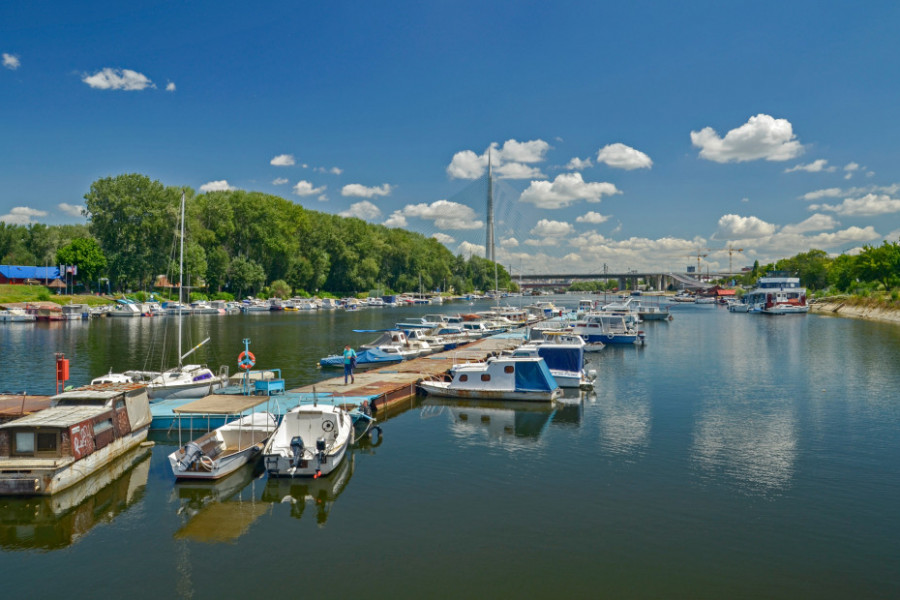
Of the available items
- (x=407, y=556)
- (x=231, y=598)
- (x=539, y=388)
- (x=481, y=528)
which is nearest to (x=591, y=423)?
(x=539, y=388)

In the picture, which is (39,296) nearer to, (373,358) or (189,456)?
(373,358)

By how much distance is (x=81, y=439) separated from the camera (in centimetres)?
2147

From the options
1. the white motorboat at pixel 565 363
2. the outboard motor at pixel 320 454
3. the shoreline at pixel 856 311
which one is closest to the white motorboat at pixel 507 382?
the white motorboat at pixel 565 363

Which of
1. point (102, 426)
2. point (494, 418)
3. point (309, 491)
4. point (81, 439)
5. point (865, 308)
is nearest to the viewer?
point (309, 491)

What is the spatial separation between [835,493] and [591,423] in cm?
1245

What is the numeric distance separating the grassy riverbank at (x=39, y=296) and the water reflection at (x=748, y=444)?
4608 inches

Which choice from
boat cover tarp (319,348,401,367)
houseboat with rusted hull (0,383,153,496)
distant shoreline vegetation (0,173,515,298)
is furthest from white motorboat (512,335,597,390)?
distant shoreline vegetation (0,173,515,298)

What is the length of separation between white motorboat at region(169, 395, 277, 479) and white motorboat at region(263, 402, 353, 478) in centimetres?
117

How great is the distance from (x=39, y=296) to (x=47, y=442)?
11123 centimetres

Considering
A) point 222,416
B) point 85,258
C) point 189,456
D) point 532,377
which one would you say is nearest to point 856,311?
point 532,377

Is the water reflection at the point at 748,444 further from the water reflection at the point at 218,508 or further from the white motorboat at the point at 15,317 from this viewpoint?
the white motorboat at the point at 15,317

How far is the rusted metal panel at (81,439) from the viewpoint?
21.0 meters

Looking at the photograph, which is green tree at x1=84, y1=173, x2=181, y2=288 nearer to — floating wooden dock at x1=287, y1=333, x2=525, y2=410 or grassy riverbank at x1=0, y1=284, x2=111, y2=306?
grassy riverbank at x1=0, y1=284, x2=111, y2=306

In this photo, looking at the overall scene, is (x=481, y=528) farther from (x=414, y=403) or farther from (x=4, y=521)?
(x=414, y=403)
